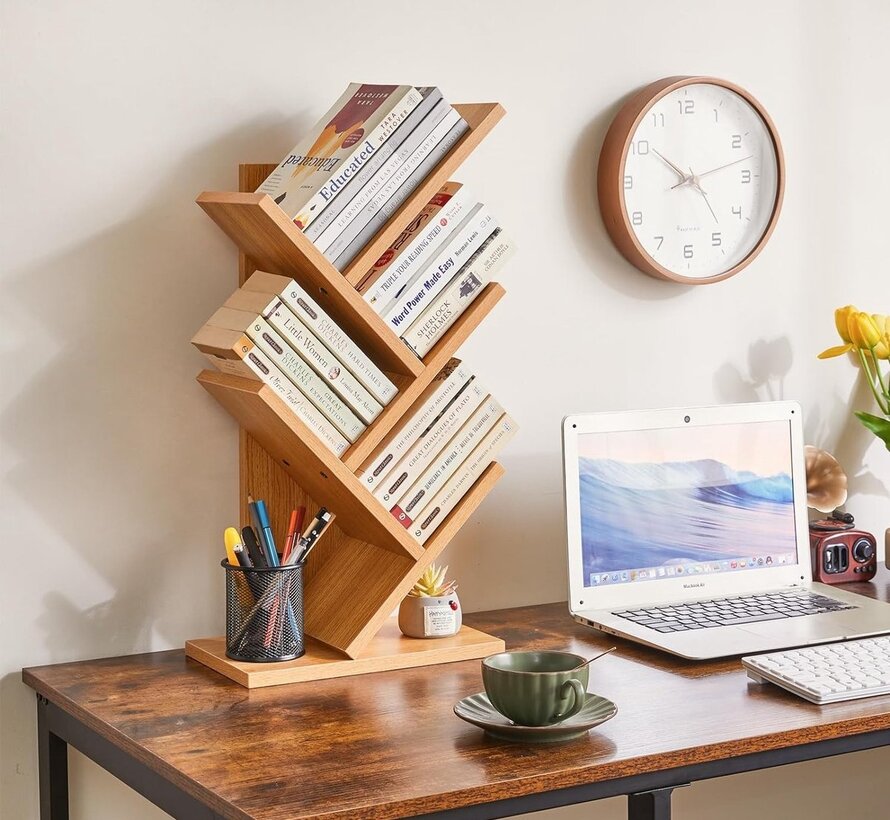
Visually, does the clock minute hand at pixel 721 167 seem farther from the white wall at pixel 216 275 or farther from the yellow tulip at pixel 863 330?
the yellow tulip at pixel 863 330

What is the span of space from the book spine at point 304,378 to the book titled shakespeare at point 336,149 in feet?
0.43

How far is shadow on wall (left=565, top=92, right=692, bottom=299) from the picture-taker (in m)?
1.84

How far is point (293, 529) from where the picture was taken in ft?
4.96

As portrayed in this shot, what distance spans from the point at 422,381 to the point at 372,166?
26 centimetres

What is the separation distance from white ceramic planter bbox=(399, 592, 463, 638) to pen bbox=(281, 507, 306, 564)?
17cm

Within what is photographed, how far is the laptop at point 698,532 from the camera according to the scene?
1608 millimetres

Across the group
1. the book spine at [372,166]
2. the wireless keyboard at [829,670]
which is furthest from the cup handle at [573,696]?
the book spine at [372,166]

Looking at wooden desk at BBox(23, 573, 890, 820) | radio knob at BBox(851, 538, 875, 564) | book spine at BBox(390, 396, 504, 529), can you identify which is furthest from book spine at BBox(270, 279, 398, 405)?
radio knob at BBox(851, 538, 875, 564)

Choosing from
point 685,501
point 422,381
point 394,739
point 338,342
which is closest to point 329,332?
point 338,342

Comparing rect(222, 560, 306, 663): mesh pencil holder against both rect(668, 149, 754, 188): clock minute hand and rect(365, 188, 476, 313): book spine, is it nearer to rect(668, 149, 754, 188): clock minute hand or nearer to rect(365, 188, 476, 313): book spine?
rect(365, 188, 476, 313): book spine

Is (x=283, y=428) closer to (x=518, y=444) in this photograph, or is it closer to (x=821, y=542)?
(x=518, y=444)

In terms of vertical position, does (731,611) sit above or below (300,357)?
below

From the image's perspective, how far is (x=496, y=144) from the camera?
177cm

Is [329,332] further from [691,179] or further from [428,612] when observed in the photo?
[691,179]
